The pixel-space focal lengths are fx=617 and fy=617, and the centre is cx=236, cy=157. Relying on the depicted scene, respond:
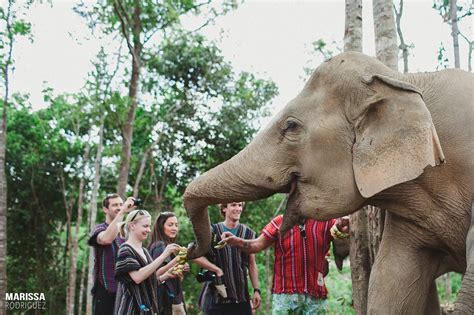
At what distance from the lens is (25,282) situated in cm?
1544

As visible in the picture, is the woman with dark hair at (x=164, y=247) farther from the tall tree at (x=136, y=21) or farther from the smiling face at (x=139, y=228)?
the tall tree at (x=136, y=21)

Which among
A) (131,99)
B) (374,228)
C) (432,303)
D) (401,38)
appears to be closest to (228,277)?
(374,228)

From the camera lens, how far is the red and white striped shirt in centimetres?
518

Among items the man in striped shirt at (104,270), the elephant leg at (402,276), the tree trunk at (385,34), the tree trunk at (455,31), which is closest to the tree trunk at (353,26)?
the tree trunk at (385,34)

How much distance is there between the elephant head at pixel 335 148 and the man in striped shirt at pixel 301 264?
1.81 meters

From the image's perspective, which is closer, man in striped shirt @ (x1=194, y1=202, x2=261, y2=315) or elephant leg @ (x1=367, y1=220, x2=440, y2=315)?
elephant leg @ (x1=367, y1=220, x2=440, y2=315)

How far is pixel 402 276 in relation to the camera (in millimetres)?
3439

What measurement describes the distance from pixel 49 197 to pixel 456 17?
10915mm

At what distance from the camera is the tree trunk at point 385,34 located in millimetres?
4668

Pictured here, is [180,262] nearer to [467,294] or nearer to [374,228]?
[374,228]

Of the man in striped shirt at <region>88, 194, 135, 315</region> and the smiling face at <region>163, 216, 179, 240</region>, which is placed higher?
the smiling face at <region>163, 216, 179, 240</region>

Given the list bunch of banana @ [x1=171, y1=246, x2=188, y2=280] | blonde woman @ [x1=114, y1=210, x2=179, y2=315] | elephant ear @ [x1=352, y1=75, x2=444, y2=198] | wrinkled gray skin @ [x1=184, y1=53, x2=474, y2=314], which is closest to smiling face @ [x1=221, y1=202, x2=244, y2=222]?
bunch of banana @ [x1=171, y1=246, x2=188, y2=280]

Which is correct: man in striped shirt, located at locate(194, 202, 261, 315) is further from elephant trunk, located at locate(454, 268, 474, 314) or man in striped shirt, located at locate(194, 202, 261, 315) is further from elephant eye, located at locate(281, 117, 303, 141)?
elephant trunk, located at locate(454, 268, 474, 314)

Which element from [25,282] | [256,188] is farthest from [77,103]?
[256,188]
